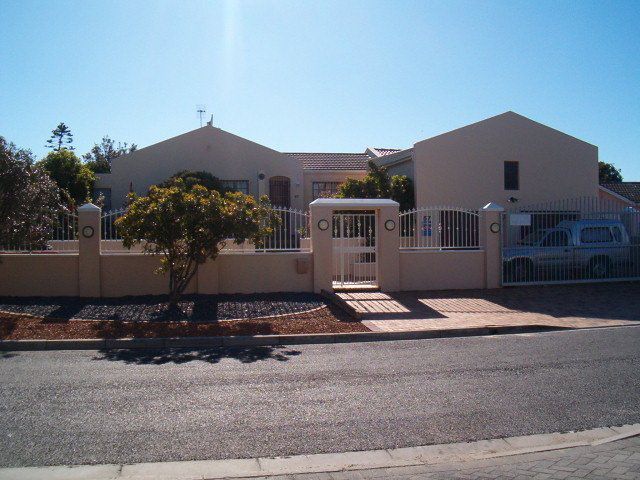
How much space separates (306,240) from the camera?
15969mm

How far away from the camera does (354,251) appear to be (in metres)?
16.1

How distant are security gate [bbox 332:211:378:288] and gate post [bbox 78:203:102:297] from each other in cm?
564

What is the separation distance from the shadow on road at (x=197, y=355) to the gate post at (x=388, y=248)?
6094 millimetres

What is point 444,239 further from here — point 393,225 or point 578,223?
point 578,223

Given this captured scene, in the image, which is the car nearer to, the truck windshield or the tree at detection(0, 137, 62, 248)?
the truck windshield

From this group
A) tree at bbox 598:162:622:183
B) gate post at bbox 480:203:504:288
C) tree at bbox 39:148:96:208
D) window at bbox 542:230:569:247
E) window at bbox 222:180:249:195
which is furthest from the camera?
tree at bbox 598:162:622:183

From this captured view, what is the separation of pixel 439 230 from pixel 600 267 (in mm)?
5095

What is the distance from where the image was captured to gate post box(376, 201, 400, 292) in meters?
15.9

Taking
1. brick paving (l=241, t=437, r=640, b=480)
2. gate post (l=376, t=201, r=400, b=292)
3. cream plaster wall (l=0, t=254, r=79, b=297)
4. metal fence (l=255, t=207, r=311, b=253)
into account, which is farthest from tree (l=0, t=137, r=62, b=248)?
brick paving (l=241, t=437, r=640, b=480)

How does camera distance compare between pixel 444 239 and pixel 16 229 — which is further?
pixel 444 239

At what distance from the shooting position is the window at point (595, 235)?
700 inches

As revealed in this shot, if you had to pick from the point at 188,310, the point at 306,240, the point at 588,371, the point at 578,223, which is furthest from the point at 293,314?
the point at 578,223

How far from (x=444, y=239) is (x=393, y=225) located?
165 centimetres

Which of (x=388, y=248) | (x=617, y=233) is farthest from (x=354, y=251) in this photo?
(x=617, y=233)
